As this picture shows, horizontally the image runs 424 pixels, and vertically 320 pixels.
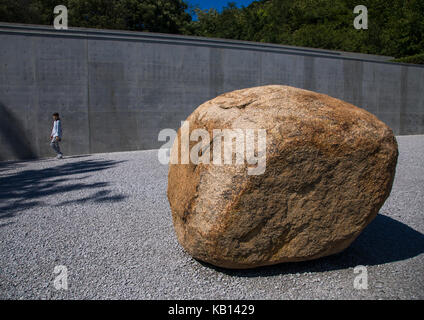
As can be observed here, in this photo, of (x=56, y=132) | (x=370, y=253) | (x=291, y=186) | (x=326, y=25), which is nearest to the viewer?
(x=291, y=186)

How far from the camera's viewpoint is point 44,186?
6.05 meters

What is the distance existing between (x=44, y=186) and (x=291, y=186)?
5.51 metres

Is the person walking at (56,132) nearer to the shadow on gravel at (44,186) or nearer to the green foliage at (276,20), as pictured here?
the shadow on gravel at (44,186)

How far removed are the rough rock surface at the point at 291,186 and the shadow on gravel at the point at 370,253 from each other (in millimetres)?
267

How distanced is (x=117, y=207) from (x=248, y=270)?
9.06ft

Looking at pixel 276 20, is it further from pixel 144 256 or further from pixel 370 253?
pixel 144 256

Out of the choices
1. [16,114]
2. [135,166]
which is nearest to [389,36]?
[135,166]

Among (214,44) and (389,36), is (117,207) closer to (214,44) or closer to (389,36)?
(214,44)

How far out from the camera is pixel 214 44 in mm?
10938

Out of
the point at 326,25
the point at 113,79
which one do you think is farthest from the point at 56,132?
the point at 326,25

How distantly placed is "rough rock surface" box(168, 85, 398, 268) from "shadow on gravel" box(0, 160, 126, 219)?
125 inches

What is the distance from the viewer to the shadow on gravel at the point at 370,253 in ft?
9.60

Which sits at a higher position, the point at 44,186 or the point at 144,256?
the point at 44,186

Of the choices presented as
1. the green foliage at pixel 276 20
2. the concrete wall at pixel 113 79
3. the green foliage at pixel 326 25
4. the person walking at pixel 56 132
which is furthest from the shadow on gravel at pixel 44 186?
the green foliage at pixel 326 25
